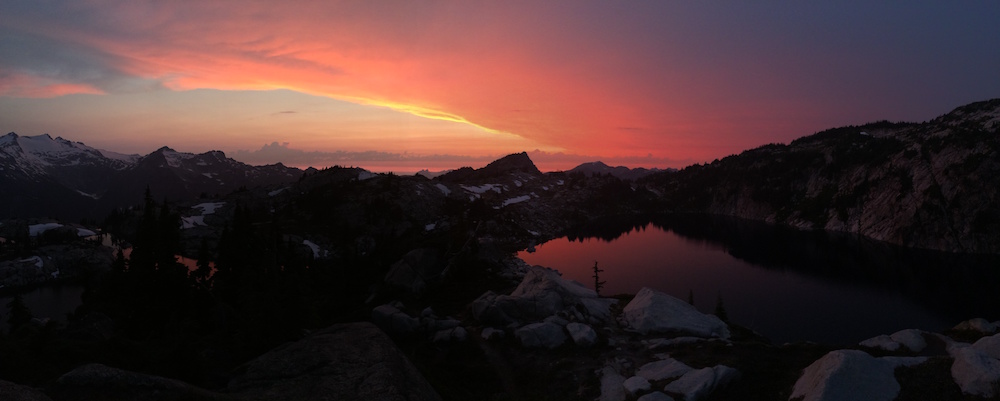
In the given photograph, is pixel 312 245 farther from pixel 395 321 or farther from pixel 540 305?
pixel 540 305

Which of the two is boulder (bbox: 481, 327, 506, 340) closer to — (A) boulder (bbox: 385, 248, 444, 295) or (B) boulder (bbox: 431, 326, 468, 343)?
(B) boulder (bbox: 431, 326, 468, 343)

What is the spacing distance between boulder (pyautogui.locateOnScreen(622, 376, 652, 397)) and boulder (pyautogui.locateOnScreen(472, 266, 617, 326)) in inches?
643

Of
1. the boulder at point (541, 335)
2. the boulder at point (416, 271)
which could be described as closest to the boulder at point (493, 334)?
the boulder at point (541, 335)

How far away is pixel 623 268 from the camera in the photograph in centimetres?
11938

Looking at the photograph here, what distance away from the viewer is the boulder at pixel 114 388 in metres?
16.8

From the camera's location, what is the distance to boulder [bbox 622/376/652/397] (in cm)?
2967

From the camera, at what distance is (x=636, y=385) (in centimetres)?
3031

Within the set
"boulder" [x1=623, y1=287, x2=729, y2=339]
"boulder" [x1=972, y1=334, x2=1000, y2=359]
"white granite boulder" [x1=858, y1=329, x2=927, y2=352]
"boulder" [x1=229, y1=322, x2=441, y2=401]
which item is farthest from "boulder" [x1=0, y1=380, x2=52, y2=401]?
"white granite boulder" [x1=858, y1=329, x2=927, y2=352]

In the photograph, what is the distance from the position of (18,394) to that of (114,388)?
315 centimetres

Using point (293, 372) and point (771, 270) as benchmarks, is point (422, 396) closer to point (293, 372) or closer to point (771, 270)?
point (293, 372)

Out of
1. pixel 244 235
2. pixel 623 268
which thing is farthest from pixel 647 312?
pixel 623 268

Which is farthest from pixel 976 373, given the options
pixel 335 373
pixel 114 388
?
pixel 114 388

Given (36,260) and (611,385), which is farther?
(36,260)

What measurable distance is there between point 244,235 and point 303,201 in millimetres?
112277
